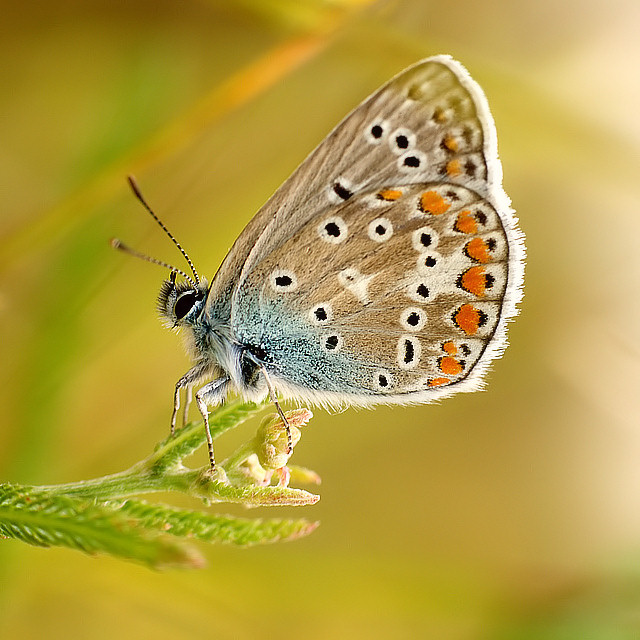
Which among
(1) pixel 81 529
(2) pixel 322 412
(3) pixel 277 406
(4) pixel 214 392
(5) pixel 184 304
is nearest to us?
(1) pixel 81 529

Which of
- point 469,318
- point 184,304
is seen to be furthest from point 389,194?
point 184,304

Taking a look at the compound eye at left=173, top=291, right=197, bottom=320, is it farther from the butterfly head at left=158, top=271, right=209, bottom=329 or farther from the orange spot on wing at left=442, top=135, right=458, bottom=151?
the orange spot on wing at left=442, top=135, right=458, bottom=151

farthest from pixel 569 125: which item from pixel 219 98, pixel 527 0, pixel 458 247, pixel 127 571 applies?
pixel 127 571

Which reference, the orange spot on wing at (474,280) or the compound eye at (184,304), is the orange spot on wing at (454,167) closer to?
the orange spot on wing at (474,280)

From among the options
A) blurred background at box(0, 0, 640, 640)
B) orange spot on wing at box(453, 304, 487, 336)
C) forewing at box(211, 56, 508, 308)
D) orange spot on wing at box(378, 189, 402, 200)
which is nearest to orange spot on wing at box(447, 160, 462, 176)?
forewing at box(211, 56, 508, 308)

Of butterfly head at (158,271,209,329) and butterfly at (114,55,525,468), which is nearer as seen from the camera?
butterfly at (114,55,525,468)

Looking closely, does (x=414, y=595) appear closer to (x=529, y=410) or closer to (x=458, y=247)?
(x=529, y=410)

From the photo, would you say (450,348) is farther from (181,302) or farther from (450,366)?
(181,302)
